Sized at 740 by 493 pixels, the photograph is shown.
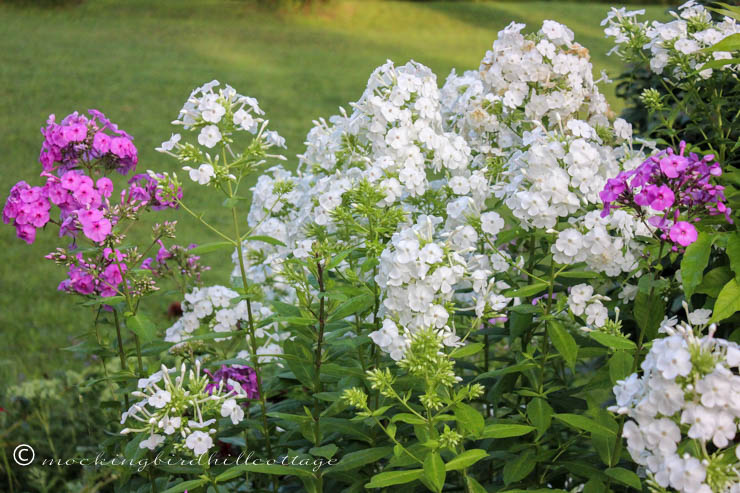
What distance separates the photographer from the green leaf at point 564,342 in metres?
2.11

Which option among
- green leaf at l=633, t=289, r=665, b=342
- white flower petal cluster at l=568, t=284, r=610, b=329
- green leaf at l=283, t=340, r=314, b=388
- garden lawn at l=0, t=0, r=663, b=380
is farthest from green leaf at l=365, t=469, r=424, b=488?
garden lawn at l=0, t=0, r=663, b=380

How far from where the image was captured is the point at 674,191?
70.5 inches

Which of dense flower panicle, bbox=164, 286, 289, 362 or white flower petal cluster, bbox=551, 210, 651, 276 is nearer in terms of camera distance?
white flower petal cluster, bbox=551, 210, 651, 276

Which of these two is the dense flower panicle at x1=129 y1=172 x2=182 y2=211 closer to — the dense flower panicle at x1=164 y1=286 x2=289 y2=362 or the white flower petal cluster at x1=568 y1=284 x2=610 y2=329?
the dense flower panicle at x1=164 y1=286 x2=289 y2=362

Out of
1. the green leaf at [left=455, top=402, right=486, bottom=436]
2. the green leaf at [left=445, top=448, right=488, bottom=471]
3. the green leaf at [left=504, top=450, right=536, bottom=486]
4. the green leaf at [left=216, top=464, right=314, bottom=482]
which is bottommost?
the green leaf at [left=504, top=450, right=536, bottom=486]

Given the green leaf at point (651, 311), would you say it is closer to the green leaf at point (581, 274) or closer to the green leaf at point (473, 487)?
the green leaf at point (581, 274)

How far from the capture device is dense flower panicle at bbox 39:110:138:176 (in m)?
2.38

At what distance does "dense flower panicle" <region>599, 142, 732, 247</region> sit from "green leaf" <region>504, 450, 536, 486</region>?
2.53 ft

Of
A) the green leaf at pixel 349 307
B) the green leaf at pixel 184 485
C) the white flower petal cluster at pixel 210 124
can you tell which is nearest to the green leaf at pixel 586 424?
the green leaf at pixel 349 307

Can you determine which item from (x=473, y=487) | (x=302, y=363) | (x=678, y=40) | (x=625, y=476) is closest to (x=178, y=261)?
(x=302, y=363)

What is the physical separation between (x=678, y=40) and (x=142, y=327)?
1.86 meters

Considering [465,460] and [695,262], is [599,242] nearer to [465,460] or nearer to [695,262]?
[695,262]

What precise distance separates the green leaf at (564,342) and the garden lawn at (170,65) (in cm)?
339

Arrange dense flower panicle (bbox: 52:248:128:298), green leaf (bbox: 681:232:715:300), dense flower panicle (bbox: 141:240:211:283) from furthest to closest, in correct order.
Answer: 1. dense flower panicle (bbox: 141:240:211:283)
2. dense flower panicle (bbox: 52:248:128:298)
3. green leaf (bbox: 681:232:715:300)
